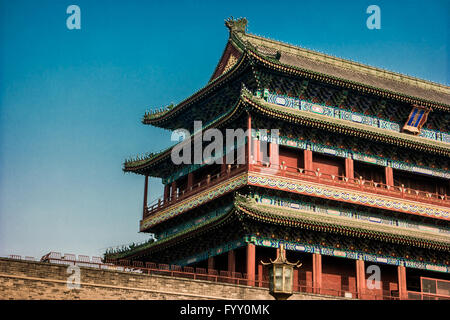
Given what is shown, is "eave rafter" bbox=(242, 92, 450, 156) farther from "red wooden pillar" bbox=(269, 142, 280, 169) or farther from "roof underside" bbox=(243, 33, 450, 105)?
"roof underside" bbox=(243, 33, 450, 105)

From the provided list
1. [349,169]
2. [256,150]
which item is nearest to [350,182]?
[349,169]

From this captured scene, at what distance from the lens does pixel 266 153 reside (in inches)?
→ 1384

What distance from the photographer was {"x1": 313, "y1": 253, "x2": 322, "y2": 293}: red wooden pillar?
32359mm

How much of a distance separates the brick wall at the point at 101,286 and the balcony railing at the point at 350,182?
6597mm

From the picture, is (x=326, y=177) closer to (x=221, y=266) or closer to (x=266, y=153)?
(x=266, y=153)

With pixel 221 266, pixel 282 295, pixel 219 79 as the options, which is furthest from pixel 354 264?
pixel 282 295

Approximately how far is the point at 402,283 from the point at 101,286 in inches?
628

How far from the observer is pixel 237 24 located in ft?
132

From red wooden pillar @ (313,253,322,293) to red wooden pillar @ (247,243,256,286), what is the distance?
3018 millimetres

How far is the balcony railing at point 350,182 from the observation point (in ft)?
111

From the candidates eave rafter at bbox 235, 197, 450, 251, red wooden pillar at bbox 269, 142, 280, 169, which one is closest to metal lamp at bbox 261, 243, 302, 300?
eave rafter at bbox 235, 197, 450, 251

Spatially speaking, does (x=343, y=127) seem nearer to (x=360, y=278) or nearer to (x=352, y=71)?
(x=360, y=278)

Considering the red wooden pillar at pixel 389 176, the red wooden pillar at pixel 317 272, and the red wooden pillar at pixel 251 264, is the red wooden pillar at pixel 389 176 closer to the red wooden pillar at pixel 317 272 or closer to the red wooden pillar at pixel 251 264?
the red wooden pillar at pixel 317 272
